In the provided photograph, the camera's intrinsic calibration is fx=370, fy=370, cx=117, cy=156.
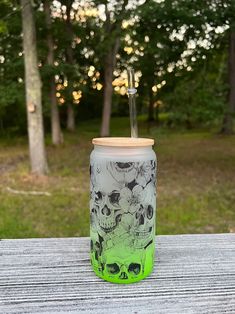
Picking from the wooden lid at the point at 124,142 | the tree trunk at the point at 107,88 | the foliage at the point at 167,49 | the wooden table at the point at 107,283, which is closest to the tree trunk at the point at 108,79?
the tree trunk at the point at 107,88

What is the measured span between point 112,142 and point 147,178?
5.6 inches

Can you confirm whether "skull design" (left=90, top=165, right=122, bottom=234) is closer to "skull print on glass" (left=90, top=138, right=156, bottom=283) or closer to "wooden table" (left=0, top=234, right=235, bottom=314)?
"skull print on glass" (left=90, top=138, right=156, bottom=283)

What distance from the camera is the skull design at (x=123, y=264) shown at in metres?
1.03

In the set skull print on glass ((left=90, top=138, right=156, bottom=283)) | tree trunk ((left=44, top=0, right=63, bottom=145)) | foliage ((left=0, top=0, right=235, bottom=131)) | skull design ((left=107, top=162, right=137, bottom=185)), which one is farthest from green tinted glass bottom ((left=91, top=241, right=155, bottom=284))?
tree trunk ((left=44, top=0, right=63, bottom=145))

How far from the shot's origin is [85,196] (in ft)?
16.5

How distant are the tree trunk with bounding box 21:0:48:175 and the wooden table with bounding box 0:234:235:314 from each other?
5.05 metres

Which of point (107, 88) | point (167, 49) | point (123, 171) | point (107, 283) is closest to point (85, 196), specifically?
point (167, 49)

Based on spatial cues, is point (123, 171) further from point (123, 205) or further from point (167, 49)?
point (167, 49)

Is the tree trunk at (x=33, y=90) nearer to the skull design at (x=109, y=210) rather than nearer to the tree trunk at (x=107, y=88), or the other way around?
the skull design at (x=109, y=210)

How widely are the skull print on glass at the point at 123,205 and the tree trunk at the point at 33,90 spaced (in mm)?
5259

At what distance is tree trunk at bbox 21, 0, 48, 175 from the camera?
5957 mm

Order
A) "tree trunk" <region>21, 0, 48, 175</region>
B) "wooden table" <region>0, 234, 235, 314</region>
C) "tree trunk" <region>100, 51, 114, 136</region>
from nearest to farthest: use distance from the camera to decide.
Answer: "wooden table" <region>0, 234, 235, 314</region>
"tree trunk" <region>21, 0, 48, 175</region>
"tree trunk" <region>100, 51, 114, 136</region>

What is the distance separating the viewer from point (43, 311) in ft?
3.00

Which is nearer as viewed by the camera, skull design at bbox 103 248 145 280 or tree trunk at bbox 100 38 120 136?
skull design at bbox 103 248 145 280
